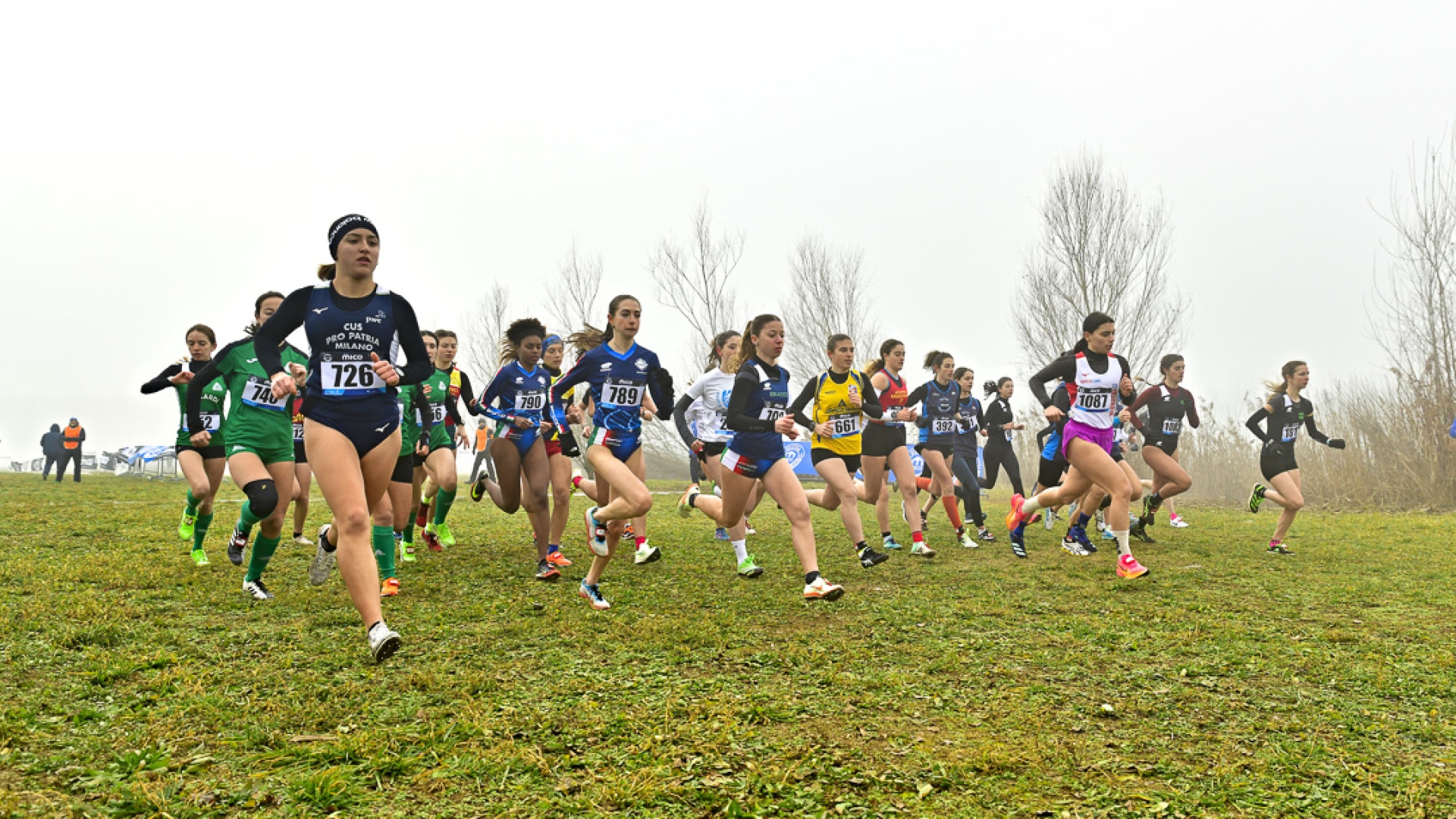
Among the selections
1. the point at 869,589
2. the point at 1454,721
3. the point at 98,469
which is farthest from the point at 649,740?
the point at 98,469

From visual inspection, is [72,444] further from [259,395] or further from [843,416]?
[843,416]

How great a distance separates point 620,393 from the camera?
22.0 ft

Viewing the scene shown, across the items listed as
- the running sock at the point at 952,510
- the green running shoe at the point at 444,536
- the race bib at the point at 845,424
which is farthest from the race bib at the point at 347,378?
the running sock at the point at 952,510

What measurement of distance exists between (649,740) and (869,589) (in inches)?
153

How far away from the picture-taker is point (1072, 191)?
27.2 m

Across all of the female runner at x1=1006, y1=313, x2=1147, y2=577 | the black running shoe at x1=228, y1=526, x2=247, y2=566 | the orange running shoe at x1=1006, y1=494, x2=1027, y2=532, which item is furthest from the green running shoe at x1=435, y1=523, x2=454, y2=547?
the female runner at x1=1006, y1=313, x2=1147, y2=577

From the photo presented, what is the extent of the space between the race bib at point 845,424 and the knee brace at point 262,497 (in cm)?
461

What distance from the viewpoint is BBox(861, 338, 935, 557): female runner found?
9.12m

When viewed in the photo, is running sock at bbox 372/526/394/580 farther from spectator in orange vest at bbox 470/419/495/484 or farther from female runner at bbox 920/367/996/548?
female runner at bbox 920/367/996/548

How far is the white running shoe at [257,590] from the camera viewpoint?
5.97 metres

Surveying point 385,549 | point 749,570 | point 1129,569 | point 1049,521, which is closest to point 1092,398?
point 1129,569

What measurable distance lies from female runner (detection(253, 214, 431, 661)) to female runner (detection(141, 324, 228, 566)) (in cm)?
353

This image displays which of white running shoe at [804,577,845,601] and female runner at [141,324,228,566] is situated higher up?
female runner at [141,324,228,566]

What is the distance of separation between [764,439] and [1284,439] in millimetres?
7101
